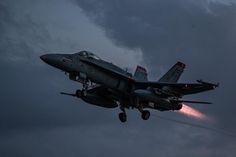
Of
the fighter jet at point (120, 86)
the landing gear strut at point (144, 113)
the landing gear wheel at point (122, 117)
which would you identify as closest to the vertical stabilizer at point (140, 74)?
the fighter jet at point (120, 86)

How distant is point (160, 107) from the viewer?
5722 centimetres

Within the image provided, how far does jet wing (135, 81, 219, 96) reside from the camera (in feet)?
177

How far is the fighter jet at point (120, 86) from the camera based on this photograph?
5091 centimetres

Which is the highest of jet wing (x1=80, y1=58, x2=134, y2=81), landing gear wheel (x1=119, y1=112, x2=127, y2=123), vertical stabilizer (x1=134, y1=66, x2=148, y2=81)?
vertical stabilizer (x1=134, y1=66, x2=148, y2=81)

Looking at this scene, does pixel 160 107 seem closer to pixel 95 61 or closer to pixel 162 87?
pixel 162 87

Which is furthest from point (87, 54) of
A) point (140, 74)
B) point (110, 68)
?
point (140, 74)

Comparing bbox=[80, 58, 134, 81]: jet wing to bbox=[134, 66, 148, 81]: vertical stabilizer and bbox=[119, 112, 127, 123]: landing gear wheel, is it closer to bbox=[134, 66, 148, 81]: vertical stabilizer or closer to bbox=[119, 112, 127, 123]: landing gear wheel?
bbox=[134, 66, 148, 81]: vertical stabilizer

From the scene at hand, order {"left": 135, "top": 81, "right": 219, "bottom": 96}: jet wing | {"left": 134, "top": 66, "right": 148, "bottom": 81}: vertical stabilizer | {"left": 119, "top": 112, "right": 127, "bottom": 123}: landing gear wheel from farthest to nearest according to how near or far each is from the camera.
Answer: {"left": 119, "top": 112, "right": 127, "bottom": 123}: landing gear wheel < {"left": 134, "top": 66, "right": 148, "bottom": 81}: vertical stabilizer < {"left": 135, "top": 81, "right": 219, "bottom": 96}: jet wing

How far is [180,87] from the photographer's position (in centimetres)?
5491

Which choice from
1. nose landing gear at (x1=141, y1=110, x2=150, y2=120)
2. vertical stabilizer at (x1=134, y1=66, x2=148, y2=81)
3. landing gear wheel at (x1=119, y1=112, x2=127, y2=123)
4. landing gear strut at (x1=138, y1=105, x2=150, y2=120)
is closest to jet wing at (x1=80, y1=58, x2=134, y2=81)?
vertical stabilizer at (x1=134, y1=66, x2=148, y2=81)

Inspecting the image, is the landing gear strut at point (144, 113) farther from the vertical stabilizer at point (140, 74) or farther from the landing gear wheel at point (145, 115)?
the vertical stabilizer at point (140, 74)

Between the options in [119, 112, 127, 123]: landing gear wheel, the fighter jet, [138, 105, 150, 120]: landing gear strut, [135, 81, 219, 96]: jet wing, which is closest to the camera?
the fighter jet

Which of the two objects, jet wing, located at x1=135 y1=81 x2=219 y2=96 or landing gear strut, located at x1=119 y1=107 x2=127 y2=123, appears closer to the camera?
jet wing, located at x1=135 y1=81 x2=219 y2=96

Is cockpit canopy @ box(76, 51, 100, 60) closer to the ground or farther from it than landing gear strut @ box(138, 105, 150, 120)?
farther from it
